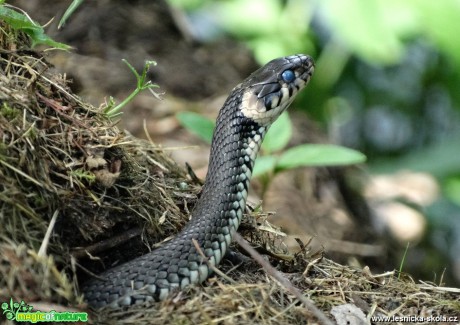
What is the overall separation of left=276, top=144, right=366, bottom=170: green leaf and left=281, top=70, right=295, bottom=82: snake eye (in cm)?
83

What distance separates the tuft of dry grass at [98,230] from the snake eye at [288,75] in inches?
50.0

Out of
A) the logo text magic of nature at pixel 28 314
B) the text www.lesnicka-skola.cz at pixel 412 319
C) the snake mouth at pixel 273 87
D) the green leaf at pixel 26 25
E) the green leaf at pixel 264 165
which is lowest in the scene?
the text www.lesnicka-skola.cz at pixel 412 319

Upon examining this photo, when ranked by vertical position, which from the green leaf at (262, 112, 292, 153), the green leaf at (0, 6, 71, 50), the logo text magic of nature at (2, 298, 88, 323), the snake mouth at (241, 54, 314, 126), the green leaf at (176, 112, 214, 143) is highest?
the green leaf at (0, 6, 71, 50)

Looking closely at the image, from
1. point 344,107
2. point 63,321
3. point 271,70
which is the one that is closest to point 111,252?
point 63,321

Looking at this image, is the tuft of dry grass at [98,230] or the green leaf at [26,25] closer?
the tuft of dry grass at [98,230]

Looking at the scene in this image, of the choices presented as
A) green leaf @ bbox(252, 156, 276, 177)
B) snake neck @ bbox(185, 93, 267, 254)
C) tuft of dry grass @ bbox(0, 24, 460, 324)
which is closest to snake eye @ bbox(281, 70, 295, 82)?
snake neck @ bbox(185, 93, 267, 254)

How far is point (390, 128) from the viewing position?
12.3 metres

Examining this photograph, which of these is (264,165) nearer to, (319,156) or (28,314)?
(319,156)

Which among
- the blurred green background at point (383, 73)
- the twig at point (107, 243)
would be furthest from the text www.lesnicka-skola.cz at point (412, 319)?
the blurred green background at point (383, 73)

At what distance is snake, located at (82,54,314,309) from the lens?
154 inches

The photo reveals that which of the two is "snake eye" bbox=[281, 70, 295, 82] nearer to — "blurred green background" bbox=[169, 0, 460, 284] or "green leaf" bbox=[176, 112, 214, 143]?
"green leaf" bbox=[176, 112, 214, 143]

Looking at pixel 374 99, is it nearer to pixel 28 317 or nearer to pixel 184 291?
pixel 184 291

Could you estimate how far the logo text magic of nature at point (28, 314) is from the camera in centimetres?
335

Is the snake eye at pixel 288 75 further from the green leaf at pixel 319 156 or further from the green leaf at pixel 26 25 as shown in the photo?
the green leaf at pixel 26 25
